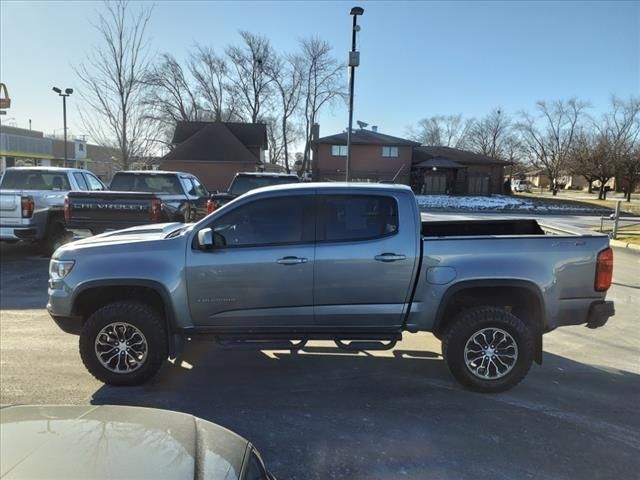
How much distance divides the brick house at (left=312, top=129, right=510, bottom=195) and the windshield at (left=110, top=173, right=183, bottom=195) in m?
29.3

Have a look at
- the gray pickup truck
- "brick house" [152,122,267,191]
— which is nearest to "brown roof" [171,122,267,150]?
"brick house" [152,122,267,191]

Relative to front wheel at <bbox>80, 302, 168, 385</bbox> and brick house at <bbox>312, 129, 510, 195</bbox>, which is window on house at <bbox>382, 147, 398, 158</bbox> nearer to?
brick house at <bbox>312, 129, 510, 195</bbox>

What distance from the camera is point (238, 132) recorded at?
152 ft

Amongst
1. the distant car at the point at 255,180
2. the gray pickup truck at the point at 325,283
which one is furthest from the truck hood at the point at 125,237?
the distant car at the point at 255,180

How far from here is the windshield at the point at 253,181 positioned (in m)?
12.7

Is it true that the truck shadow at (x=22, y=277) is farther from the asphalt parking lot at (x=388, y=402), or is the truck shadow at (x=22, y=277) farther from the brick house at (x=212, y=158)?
the brick house at (x=212, y=158)

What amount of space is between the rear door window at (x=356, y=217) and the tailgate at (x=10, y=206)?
8335 mm

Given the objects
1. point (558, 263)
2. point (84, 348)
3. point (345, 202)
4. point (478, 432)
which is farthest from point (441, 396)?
point (84, 348)

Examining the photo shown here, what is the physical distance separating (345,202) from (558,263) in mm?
1987

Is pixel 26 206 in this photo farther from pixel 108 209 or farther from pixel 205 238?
pixel 205 238

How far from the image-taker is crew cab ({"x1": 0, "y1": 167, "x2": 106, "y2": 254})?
33.2 feet

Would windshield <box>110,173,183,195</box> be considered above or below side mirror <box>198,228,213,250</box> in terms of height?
above

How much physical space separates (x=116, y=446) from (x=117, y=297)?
113 inches

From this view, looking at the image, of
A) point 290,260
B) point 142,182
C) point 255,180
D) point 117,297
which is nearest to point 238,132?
point 255,180
